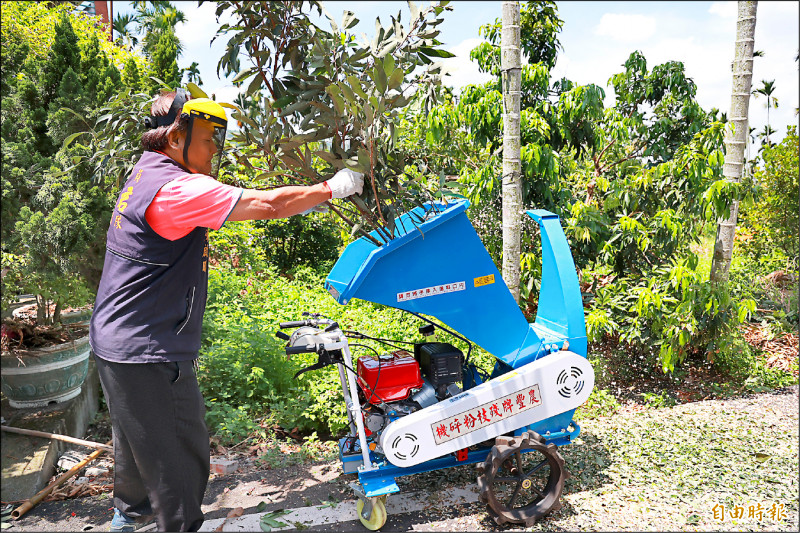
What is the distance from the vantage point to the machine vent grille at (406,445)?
2.90m

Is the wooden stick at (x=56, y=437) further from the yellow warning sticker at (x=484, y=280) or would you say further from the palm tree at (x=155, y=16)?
the palm tree at (x=155, y=16)

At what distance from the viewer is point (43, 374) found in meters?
4.15

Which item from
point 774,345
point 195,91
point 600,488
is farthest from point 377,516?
point 774,345

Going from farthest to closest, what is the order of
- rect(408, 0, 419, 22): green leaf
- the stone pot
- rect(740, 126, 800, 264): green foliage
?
rect(740, 126, 800, 264): green foliage
the stone pot
rect(408, 0, 419, 22): green leaf

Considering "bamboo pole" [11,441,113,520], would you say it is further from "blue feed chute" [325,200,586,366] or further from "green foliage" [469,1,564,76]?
"green foliage" [469,1,564,76]

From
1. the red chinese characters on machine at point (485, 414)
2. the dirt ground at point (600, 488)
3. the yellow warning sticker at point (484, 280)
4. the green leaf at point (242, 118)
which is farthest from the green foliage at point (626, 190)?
the green leaf at point (242, 118)

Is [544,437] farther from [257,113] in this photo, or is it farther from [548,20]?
[548,20]

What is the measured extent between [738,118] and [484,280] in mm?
3893

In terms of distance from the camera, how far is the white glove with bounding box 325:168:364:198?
2506 millimetres

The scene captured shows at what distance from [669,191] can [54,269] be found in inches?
220

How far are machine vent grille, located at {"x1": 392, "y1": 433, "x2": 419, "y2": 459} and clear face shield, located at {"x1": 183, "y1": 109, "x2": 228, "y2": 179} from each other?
5.51 feet

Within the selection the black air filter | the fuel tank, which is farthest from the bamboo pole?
the black air filter

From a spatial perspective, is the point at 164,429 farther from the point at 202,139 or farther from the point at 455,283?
the point at 455,283

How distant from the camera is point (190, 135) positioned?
8.03ft
